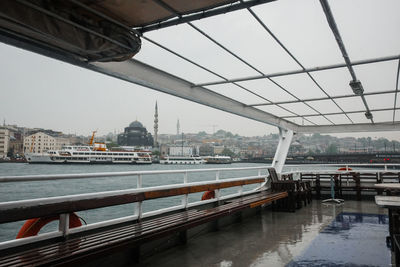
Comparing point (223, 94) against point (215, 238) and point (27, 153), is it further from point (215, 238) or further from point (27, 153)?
point (27, 153)

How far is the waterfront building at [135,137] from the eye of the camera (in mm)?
116375

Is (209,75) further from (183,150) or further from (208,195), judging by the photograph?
(183,150)

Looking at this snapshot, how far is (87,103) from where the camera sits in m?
92.8

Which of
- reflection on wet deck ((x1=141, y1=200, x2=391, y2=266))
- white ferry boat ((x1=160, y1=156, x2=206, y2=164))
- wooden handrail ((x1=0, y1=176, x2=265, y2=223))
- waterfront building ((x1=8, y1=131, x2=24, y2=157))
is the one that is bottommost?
white ferry boat ((x1=160, y1=156, x2=206, y2=164))

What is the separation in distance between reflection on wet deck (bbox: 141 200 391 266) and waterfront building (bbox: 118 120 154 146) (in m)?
Answer: 113

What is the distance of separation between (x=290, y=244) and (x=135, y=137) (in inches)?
4567

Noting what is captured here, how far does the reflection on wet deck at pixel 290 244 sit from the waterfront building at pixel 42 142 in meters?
48.3

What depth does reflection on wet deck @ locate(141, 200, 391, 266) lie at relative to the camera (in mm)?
3340

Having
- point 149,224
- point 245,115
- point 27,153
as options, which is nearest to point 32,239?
point 149,224

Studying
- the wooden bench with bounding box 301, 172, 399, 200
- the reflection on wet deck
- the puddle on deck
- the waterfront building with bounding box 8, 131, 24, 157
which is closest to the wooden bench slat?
the reflection on wet deck

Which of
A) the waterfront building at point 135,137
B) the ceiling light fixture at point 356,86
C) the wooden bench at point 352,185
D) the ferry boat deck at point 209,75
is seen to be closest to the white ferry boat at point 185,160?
the waterfront building at point 135,137

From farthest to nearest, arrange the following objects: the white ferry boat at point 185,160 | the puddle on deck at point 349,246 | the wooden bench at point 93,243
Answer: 1. the white ferry boat at point 185,160
2. the puddle on deck at point 349,246
3. the wooden bench at point 93,243

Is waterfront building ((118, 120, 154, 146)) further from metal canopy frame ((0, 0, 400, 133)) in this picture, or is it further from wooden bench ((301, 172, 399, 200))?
metal canopy frame ((0, 0, 400, 133))

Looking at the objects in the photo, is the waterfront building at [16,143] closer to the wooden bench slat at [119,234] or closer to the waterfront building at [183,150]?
the wooden bench slat at [119,234]
